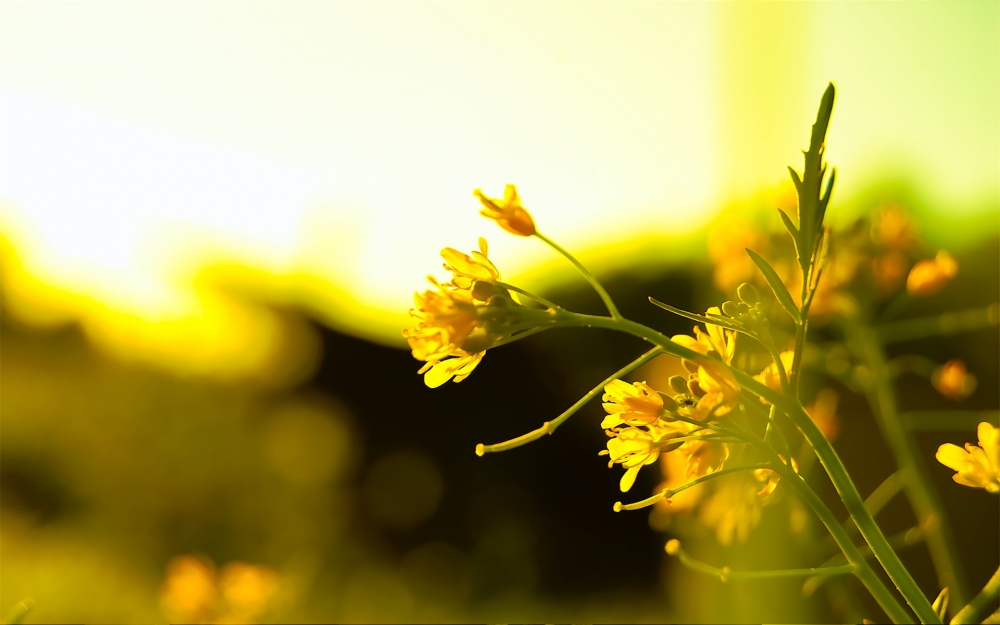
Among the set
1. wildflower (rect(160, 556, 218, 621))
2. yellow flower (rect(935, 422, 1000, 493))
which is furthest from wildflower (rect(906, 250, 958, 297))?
wildflower (rect(160, 556, 218, 621))

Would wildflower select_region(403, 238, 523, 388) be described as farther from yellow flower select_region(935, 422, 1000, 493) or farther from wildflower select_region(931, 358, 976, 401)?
wildflower select_region(931, 358, 976, 401)

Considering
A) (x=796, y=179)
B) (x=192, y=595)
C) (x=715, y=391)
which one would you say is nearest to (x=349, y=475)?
(x=192, y=595)

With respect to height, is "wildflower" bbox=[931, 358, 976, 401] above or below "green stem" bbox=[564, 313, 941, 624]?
below

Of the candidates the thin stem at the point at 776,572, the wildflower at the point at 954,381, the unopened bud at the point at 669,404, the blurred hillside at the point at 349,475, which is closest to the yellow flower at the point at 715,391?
the unopened bud at the point at 669,404

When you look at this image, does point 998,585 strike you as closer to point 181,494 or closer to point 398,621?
point 398,621

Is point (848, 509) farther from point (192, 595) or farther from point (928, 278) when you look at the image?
point (192, 595)
